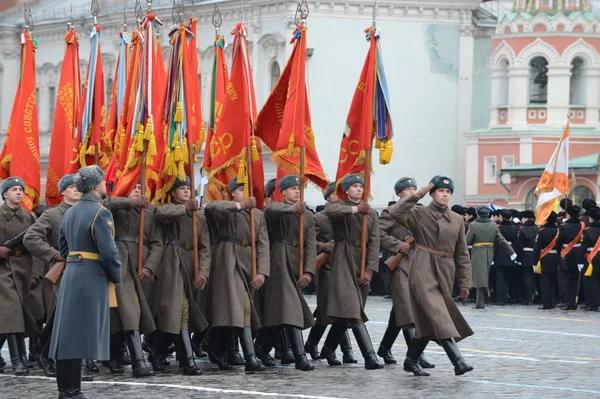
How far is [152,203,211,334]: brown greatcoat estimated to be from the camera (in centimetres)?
1434

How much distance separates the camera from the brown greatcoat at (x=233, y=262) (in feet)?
47.7

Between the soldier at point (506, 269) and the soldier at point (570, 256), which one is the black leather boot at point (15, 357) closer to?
the soldier at point (570, 256)

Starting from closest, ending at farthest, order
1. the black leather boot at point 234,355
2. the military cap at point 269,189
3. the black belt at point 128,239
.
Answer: the black belt at point 128,239
the black leather boot at point 234,355
the military cap at point 269,189

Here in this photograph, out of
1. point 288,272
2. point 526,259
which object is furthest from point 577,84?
point 288,272

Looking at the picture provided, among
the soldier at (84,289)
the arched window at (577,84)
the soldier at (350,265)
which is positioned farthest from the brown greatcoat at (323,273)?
the arched window at (577,84)

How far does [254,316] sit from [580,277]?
12140mm

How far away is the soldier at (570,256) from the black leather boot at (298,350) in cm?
Result: 1053

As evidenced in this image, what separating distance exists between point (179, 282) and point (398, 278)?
2142 mm

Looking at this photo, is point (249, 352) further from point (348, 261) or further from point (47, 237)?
point (47, 237)

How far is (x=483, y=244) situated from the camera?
26016 mm

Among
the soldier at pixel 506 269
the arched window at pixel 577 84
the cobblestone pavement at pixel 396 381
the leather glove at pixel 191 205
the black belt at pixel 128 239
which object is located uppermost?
the arched window at pixel 577 84

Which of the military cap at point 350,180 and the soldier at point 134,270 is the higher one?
the military cap at point 350,180

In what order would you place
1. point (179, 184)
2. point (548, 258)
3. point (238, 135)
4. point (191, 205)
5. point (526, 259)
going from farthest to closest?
1. point (526, 259)
2. point (548, 258)
3. point (238, 135)
4. point (179, 184)
5. point (191, 205)

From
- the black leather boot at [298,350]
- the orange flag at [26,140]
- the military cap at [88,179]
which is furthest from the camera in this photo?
the orange flag at [26,140]
